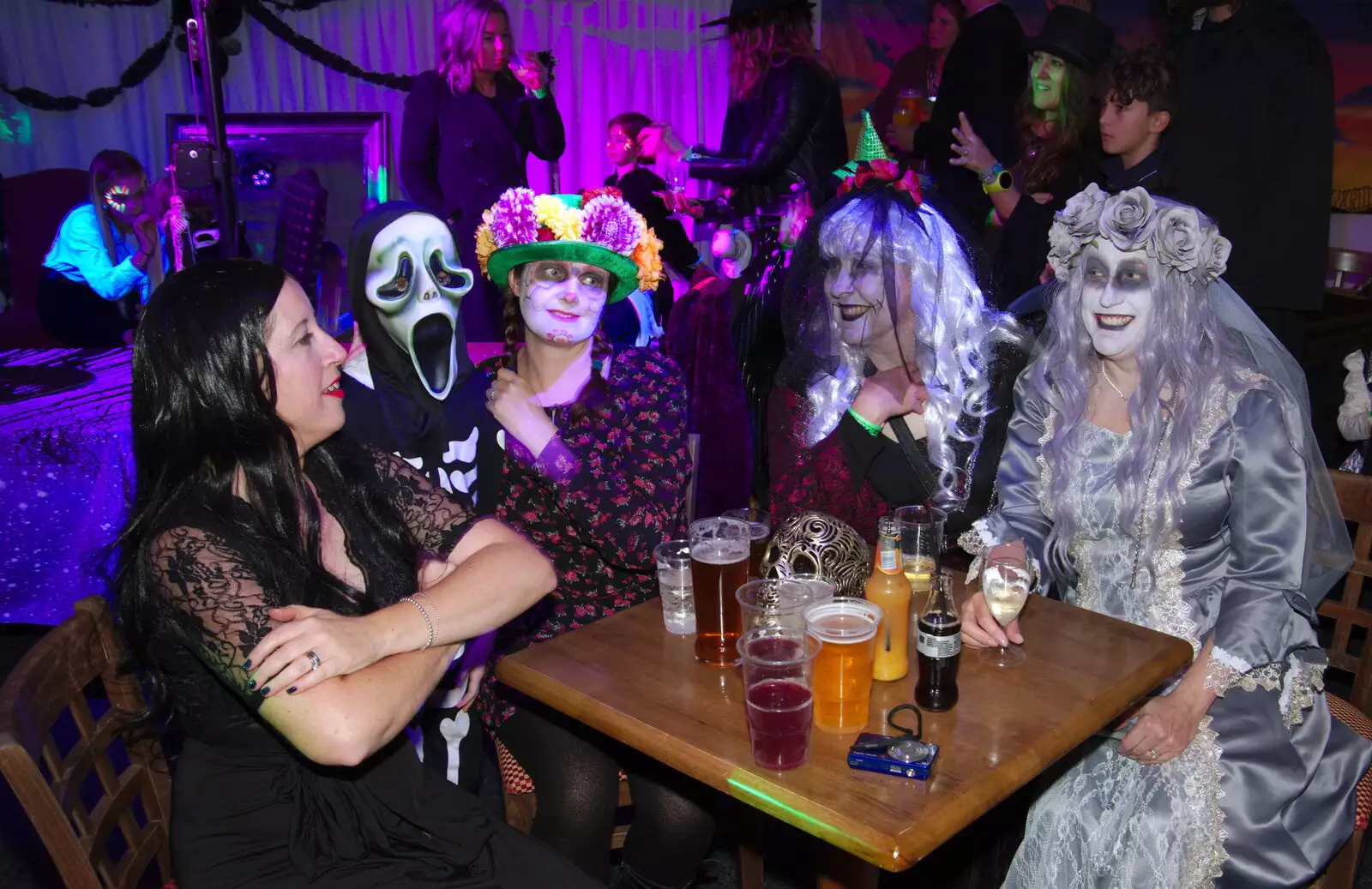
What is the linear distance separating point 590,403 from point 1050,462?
3.77 ft

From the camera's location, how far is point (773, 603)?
72.9 inches

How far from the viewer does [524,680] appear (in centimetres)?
197

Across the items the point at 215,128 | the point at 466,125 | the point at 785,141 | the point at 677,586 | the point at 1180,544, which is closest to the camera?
the point at 677,586

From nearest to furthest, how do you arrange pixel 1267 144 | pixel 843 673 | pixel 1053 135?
pixel 843 673 < pixel 1267 144 < pixel 1053 135

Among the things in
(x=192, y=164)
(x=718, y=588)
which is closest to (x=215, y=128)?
(x=192, y=164)

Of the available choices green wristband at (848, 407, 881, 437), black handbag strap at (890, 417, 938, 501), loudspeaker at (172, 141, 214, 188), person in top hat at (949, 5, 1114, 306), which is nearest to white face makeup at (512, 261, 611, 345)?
green wristband at (848, 407, 881, 437)

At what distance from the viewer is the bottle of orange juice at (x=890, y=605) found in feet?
6.18

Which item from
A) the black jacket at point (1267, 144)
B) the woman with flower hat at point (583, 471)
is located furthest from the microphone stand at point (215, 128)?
the black jacket at point (1267, 144)

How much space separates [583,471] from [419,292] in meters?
0.66

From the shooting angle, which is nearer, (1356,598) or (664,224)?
(1356,598)

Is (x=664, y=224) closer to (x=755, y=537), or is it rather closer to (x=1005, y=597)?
(x=755, y=537)

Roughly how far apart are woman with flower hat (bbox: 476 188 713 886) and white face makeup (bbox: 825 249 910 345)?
50 centimetres

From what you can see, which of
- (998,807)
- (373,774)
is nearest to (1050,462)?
(998,807)

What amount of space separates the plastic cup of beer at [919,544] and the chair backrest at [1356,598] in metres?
1.15
